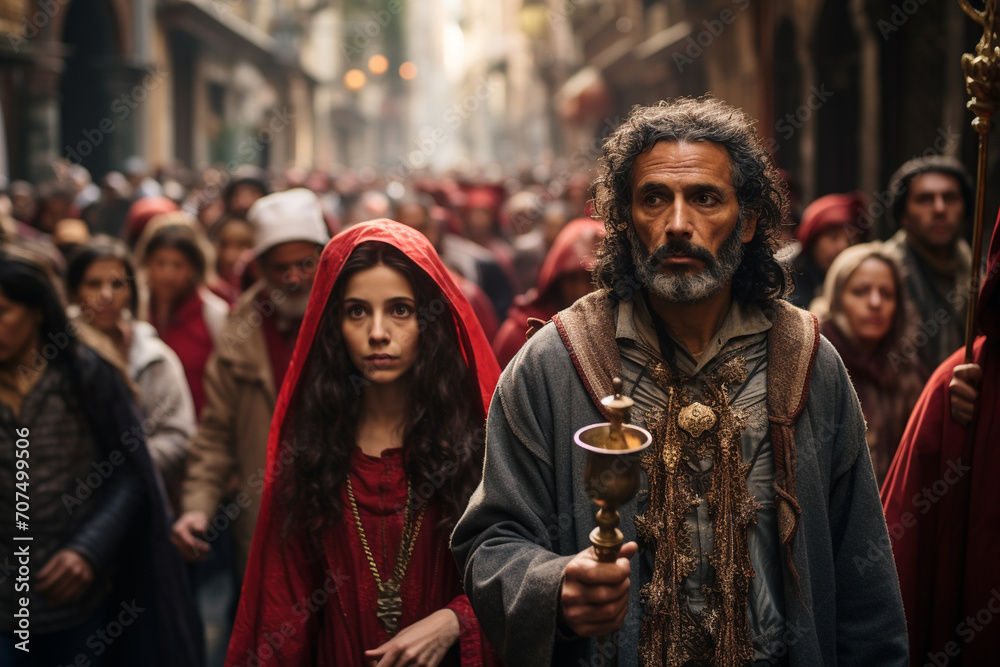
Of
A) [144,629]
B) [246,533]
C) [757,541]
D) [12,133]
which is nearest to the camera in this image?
[757,541]

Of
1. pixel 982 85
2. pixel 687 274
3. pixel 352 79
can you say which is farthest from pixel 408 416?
pixel 352 79

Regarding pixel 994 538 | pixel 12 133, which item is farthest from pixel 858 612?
pixel 12 133

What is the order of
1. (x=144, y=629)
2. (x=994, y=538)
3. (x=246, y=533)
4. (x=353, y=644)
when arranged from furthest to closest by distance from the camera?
1. (x=246, y=533)
2. (x=144, y=629)
3. (x=994, y=538)
4. (x=353, y=644)

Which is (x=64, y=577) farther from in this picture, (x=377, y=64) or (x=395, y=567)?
(x=377, y=64)

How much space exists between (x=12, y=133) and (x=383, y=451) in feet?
46.7

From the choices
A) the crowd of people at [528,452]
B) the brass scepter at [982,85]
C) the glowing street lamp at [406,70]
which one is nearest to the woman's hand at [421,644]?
the crowd of people at [528,452]

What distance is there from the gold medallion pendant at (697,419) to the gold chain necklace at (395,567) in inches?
36.5

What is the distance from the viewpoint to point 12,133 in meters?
15.0

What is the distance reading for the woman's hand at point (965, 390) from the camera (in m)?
3.15

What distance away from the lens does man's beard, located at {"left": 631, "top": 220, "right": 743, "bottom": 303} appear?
2.28 meters

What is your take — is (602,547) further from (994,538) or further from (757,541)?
→ (994,538)

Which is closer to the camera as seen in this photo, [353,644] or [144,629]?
[353,644]

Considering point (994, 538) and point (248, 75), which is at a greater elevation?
point (248, 75)

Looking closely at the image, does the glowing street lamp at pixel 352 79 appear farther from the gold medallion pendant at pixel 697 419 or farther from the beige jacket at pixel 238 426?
the gold medallion pendant at pixel 697 419
